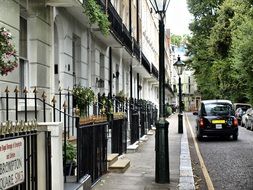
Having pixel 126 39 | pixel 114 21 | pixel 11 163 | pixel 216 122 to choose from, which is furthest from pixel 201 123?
pixel 11 163

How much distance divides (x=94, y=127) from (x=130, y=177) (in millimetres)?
1645

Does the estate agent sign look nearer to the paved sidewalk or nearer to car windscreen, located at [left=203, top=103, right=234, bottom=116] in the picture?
the paved sidewalk

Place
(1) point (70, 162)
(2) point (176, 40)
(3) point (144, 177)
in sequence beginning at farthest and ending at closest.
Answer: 1. (2) point (176, 40)
2. (3) point (144, 177)
3. (1) point (70, 162)

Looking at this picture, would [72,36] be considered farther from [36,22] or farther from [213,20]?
[213,20]

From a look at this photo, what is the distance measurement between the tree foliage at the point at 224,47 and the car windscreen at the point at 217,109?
481 cm

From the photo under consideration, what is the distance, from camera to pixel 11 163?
15.4 ft

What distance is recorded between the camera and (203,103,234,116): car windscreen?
A: 918 inches

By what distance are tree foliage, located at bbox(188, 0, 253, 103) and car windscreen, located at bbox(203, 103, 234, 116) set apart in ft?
15.8

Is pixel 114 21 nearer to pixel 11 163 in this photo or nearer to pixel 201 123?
pixel 201 123

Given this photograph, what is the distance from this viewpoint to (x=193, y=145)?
21.1 m

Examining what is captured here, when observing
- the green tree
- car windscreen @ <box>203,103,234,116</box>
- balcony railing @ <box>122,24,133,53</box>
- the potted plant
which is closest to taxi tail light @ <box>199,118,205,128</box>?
car windscreen @ <box>203,103,234,116</box>

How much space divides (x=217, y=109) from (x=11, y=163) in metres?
19.7

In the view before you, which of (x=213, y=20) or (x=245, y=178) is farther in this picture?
(x=213, y=20)

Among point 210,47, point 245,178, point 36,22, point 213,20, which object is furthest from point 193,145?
point 213,20
